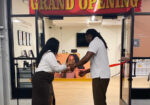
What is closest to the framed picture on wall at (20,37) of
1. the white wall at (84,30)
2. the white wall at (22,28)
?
the white wall at (22,28)

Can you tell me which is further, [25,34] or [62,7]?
[25,34]

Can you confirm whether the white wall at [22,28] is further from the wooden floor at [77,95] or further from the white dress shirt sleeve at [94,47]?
the white dress shirt sleeve at [94,47]

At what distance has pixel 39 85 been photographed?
1876mm

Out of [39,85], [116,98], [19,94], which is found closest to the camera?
[39,85]

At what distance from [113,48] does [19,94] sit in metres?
4.71

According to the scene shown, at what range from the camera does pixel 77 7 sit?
9.04 feet

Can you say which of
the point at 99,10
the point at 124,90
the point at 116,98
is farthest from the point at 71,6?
the point at 116,98

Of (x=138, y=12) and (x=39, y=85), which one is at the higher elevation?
(x=138, y=12)

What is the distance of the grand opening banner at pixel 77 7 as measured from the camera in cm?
270

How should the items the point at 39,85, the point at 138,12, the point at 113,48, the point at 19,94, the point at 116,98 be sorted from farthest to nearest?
1. the point at 113,48
2. the point at 116,98
3. the point at 19,94
4. the point at 138,12
5. the point at 39,85

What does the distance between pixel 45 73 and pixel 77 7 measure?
1.58 m

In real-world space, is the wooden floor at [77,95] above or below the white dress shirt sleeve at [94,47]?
below

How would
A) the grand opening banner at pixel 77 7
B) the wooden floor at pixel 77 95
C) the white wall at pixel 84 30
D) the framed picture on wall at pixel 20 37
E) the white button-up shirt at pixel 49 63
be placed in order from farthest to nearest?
1. the white wall at pixel 84 30
2. the wooden floor at pixel 77 95
3. the framed picture on wall at pixel 20 37
4. the grand opening banner at pixel 77 7
5. the white button-up shirt at pixel 49 63

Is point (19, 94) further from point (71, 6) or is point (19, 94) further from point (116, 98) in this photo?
point (116, 98)
